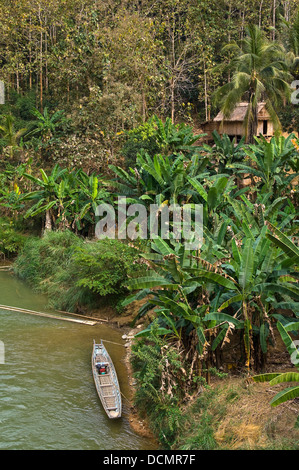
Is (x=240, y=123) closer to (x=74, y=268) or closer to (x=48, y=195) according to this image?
(x=48, y=195)

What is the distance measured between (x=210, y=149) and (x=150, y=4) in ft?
43.4

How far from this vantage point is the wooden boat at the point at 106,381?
7598 mm

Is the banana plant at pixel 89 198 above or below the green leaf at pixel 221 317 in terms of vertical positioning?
above

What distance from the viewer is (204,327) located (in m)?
7.25

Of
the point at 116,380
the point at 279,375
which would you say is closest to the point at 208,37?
the point at 116,380

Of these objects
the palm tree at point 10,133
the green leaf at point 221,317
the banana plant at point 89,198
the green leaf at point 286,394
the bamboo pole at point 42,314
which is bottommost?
the bamboo pole at point 42,314

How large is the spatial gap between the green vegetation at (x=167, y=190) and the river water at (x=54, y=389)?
0.75 metres

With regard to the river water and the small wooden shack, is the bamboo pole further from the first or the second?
the small wooden shack

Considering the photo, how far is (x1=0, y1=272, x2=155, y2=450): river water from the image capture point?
7086 millimetres

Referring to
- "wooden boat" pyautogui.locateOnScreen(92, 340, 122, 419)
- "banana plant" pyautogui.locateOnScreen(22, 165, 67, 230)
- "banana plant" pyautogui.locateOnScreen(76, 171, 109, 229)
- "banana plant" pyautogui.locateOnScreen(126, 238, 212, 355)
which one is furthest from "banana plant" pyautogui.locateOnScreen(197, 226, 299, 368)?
"banana plant" pyautogui.locateOnScreen(22, 165, 67, 230)

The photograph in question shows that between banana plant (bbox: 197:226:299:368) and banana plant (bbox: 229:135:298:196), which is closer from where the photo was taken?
banana plant (bbox: 197:226:299:368)

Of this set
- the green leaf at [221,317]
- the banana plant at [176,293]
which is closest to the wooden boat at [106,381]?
the banana plant at [176,293]

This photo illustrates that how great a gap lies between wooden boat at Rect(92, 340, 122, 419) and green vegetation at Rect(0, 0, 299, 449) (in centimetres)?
43

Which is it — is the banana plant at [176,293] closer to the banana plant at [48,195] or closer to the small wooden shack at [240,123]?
the banana plant at [48,195]
